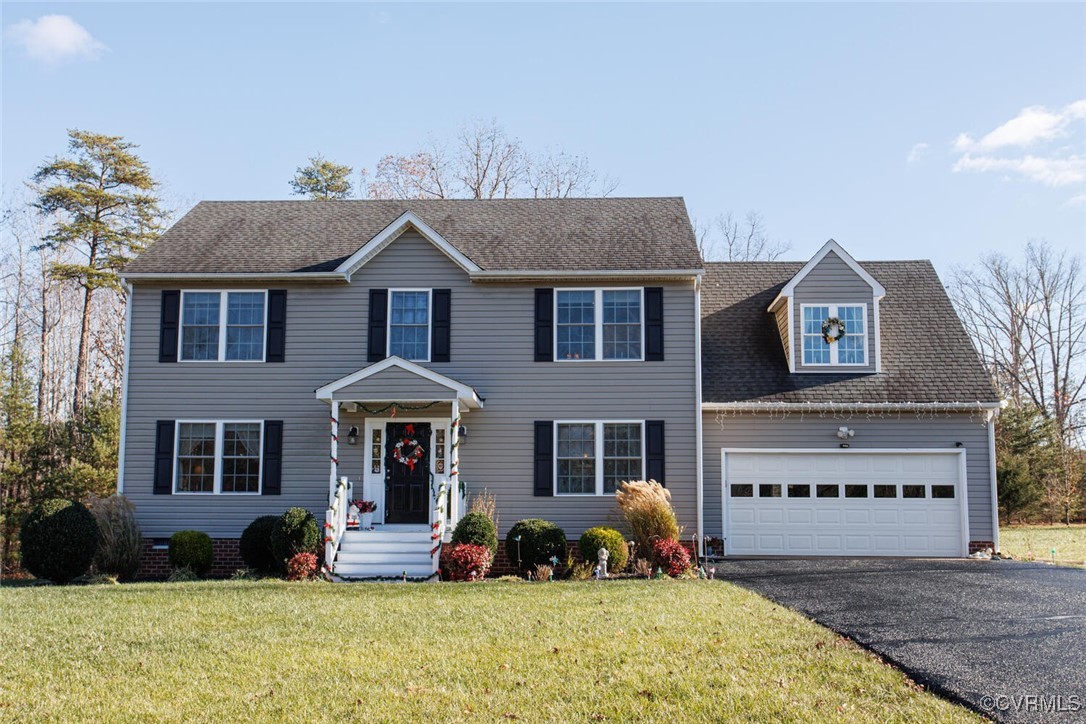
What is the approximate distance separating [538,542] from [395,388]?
11.4ft

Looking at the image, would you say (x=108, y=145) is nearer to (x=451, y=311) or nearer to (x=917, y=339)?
(x=451, y=311)

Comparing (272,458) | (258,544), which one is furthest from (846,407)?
(258,544)

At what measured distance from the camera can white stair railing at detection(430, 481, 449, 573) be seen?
50.4ft

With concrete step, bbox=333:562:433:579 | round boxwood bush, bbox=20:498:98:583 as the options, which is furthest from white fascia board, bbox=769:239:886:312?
round boxwood bush, bbox=20:498:98:583

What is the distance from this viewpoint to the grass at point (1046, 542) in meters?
19.1

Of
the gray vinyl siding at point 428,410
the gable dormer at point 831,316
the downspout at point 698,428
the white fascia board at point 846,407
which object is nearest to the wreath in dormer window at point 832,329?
the gable dormer at point 831,316

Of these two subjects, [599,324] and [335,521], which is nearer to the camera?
[335,521]

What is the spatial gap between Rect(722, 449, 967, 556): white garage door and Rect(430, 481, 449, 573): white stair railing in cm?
525

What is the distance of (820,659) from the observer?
7883 millimetres

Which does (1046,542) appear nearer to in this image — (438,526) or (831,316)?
(831,316)

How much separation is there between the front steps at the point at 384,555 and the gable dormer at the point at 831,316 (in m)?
7.78

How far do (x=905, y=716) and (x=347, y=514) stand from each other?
1158cm

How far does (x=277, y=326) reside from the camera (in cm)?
1741

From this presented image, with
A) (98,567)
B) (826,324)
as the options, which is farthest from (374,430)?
(826,324)
